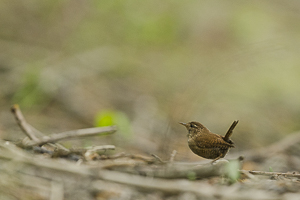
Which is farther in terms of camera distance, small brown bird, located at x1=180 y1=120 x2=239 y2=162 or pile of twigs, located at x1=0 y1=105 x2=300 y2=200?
small brown bird, located at x1=180 y1=120 x2=239 y2=162

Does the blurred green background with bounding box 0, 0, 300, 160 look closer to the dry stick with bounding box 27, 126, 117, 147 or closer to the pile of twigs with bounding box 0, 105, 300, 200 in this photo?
the dry stick with bounding box 27, 126, 117, 147

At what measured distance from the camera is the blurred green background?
16.2 feet

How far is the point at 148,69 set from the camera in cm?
843

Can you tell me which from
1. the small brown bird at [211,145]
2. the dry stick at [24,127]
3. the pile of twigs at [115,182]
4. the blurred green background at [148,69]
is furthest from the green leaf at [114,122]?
the pile of twigs at [115,182]

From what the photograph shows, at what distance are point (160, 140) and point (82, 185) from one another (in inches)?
111

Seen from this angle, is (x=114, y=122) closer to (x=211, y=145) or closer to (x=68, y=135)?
(x=211, y=145)

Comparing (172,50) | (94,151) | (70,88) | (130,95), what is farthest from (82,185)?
(172,50)

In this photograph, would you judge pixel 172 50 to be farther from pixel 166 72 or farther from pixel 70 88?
pixel 70 88

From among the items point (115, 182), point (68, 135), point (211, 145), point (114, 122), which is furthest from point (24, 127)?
point (211, 145)

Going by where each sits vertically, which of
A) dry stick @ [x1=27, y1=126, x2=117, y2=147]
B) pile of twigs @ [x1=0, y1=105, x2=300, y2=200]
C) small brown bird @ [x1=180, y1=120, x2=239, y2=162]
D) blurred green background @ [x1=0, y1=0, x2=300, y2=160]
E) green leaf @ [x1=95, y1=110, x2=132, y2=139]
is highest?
blurred green background @ [x1=0, y1=0, x2=300, y2=160]

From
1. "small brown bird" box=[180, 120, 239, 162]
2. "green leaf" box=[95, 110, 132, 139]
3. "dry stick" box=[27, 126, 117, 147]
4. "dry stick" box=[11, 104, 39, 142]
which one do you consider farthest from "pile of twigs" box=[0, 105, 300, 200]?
"green leaf" box=[95, 110, 132, 139]

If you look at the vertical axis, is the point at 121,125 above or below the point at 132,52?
below

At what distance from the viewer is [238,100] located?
779 cm

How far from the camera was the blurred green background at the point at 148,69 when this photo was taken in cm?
495
